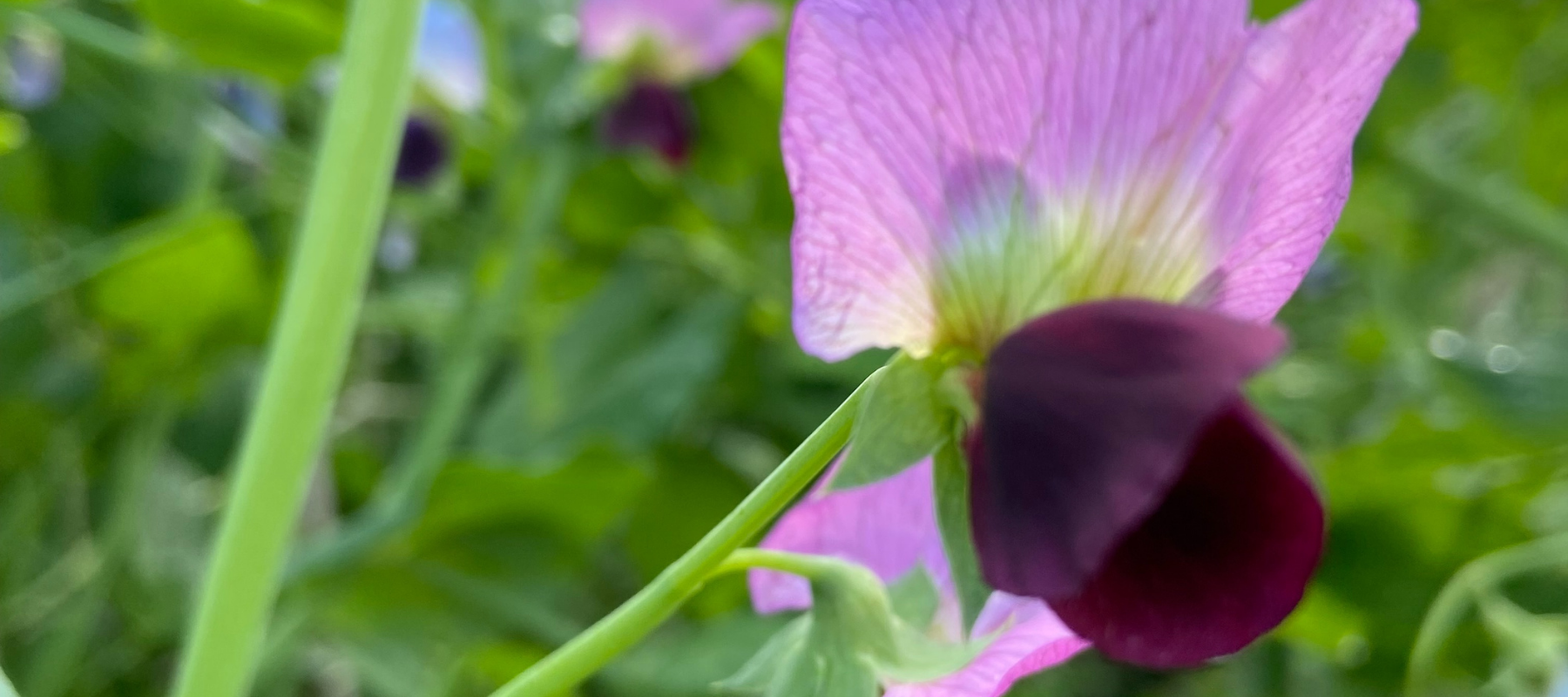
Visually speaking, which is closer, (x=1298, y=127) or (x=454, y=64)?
(x=1298, y=127)

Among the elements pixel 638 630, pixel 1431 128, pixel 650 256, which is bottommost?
pixel 1431 128

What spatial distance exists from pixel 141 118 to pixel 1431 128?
1.01m

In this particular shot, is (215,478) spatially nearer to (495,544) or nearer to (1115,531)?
(495,544)

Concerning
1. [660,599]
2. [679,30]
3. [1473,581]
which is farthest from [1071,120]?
[679,30]

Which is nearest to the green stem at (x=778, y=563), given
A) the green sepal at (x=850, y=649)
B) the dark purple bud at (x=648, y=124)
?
the green sepal at (x=850, y=649)

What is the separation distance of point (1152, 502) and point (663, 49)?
0.64 metres

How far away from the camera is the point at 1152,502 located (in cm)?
21

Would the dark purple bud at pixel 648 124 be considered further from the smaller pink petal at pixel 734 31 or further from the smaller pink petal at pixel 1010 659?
the smaller pink petal at pixel 1010 659

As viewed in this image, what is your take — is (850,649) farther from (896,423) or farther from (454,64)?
(454,64)

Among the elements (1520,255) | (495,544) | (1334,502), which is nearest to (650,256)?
(495,544)

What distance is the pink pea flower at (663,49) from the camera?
729 millimetres

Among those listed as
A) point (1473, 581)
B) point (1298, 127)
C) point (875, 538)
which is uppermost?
point (1298, 127)

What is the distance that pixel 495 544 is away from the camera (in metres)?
0.69

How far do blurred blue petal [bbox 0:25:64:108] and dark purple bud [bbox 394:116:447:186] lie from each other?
0.23m
